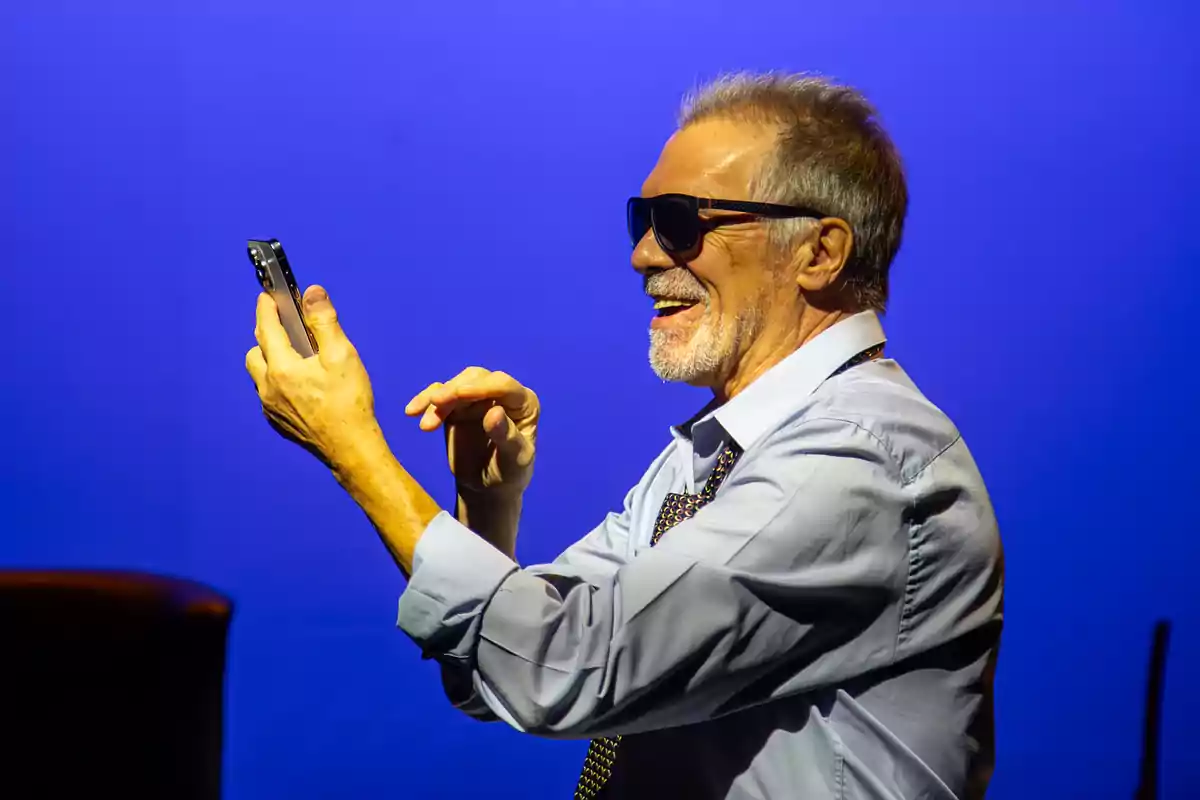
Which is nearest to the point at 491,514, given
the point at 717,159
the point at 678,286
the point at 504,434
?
the point at 504,434

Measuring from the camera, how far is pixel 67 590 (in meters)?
1.72

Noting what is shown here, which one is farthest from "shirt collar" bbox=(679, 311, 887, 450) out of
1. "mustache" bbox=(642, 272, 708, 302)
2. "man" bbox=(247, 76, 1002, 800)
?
"mustache" bbox=(642, 272, 708, 302)

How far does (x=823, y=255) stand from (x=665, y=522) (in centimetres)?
30

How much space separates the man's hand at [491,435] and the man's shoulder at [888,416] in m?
0.33

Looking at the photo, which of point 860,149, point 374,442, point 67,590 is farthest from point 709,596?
point 67,590

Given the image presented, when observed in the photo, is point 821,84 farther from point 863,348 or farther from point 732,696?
point 732,696

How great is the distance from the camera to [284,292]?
108cm

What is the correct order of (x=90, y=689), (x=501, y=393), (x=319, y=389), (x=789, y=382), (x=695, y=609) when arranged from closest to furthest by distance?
(x=695, y=609), (x=319, y=389), (x=789, y=382), (x=501, y=393), (x=90, y=689)

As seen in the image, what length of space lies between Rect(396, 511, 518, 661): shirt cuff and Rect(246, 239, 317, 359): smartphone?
24 centimetres

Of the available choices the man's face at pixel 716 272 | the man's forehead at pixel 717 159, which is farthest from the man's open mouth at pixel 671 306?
the man's forehead at pixel 717 159

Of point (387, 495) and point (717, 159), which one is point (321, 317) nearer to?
point (387, 495)

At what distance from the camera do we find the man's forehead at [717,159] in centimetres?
117

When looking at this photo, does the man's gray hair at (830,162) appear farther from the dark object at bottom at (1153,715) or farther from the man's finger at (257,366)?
the dark object at bottom at (1153,715)

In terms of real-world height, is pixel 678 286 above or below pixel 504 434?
above
